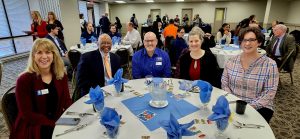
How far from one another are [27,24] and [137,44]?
5.60m

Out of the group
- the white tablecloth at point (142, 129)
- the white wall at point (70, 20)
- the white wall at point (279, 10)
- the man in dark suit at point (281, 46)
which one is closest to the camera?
the white tablecloth at point (142, 129)

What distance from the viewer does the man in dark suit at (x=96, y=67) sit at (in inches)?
88.5

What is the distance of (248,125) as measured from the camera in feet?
3.87

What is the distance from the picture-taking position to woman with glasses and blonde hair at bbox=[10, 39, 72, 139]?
142 cm

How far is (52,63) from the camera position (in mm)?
1700

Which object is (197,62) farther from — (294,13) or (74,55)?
(294,13)

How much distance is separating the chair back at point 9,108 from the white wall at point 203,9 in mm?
16004

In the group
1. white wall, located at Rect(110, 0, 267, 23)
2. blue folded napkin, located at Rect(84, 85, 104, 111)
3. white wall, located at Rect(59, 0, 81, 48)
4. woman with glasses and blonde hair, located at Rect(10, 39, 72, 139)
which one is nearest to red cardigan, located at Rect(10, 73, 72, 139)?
woman with glasses and blonde hair, located at Rect(10, 39, 72, 139)

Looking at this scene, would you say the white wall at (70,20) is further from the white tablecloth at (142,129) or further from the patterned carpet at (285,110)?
the white tablecloth at (142,129)

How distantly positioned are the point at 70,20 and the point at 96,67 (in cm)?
556

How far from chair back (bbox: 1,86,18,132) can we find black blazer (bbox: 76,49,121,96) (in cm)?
77

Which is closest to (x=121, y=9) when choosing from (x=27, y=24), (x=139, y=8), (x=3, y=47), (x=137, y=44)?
(x=139, y=8)

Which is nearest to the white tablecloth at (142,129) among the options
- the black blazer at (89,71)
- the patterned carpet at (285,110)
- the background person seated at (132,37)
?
the black blazer at (89,71)

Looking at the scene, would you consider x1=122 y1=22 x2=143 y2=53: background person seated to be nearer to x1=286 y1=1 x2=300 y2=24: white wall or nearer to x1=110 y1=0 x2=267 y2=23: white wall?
x1=286 y1=1 x2=300 y2=24: white wall
